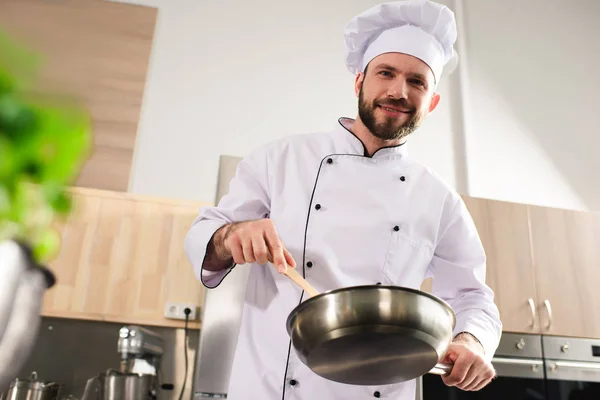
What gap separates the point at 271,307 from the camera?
1.24 metres

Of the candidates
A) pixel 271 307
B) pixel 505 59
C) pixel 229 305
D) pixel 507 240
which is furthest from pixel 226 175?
pixel 505 59

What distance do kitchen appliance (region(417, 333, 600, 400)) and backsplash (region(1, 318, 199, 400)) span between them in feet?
3.31

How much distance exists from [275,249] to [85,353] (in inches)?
69.3

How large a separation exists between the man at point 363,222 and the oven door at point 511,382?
93 cm

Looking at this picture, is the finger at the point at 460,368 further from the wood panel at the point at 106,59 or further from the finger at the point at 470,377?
the wood panel at the point at 106,59

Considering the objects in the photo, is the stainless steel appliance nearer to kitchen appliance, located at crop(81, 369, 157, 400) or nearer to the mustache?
kitchen appliance, located at crop(81, 369, 157, 400)

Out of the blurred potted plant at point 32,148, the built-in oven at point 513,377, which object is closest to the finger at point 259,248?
the blurred potted plant at point 32,148

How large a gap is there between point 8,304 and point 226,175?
195 cm

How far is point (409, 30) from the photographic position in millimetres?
1501

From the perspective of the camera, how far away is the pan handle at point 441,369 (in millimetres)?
Result: 995

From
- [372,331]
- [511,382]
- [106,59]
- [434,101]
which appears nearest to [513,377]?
[511,382]

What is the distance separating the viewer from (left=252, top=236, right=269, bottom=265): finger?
1017 mm

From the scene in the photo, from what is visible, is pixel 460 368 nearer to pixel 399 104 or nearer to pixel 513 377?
pixel 399 104

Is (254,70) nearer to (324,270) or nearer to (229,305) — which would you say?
(229,305)
